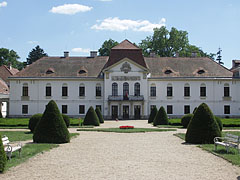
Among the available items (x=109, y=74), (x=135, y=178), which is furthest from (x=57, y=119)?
(x=109, y=74)

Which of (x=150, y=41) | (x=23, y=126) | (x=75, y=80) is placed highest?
(x=150, y=41)

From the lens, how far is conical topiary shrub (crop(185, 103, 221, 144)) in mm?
15961

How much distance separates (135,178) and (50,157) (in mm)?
4509

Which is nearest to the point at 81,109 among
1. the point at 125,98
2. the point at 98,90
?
the point at 98,90

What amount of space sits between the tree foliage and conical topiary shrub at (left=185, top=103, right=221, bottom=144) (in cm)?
5072

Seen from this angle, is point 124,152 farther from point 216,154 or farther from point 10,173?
point 10,173

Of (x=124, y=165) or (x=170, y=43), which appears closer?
(x=124, y=165)

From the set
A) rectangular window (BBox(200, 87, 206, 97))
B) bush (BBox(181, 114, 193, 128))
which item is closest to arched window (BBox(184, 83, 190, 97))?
rectangular window (BBox(200, 87, 206, 97))

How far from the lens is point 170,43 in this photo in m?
66.3

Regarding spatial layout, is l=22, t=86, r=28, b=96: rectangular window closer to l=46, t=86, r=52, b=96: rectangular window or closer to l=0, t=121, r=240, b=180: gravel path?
l=46, t=86, r=52, b=96: rectangular window

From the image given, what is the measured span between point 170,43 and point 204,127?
52045 mm

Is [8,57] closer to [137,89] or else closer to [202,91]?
[137,89]

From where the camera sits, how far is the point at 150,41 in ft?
225

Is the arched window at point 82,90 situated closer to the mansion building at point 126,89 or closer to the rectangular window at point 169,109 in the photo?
the mansion building at point 126,89
